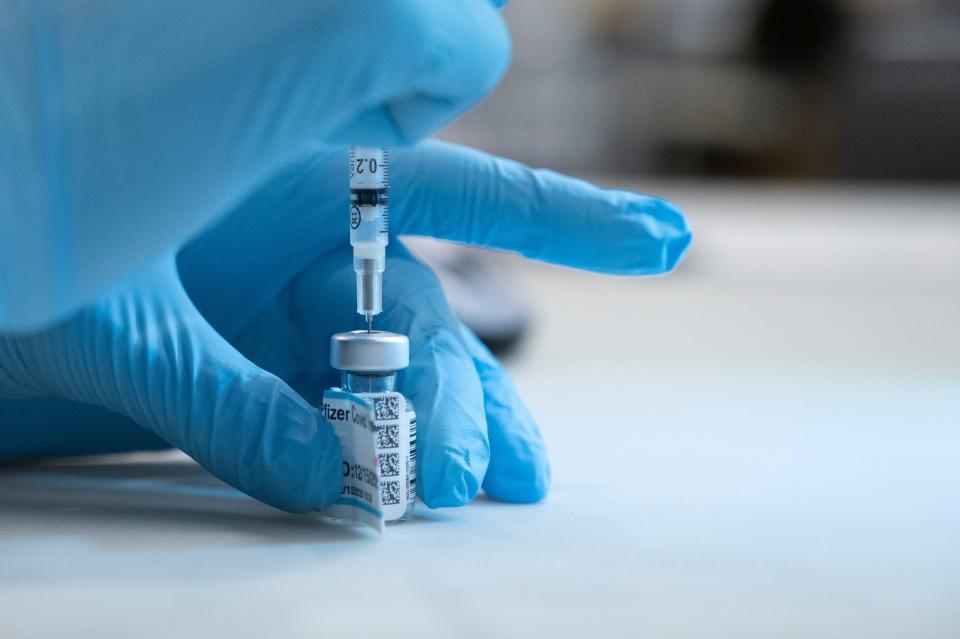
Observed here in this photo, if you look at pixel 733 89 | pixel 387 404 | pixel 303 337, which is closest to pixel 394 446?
pixel 387 404

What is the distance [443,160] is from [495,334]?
87 centimetres

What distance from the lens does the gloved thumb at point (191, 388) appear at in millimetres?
825

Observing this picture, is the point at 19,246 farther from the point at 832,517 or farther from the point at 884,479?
the point at 884,479

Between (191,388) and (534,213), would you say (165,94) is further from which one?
(534,213)

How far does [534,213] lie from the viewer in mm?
964

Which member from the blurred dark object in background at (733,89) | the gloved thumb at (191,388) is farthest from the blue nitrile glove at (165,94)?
the blurred dark object in background at (733,89)

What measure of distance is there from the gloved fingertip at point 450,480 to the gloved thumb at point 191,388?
0.07 metres

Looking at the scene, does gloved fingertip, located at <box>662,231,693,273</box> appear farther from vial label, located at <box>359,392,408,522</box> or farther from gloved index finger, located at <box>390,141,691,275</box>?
vial label, located at <box>359,392,408,522</box>

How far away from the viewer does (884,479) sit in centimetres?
107

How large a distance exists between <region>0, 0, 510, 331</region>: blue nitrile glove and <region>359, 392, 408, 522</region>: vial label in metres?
0.21

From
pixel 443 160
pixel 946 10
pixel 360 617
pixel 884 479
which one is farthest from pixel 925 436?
pixel 946 10

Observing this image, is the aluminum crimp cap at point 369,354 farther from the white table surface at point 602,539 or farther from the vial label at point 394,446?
the white table surface at point 602,539

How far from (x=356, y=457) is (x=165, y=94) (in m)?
0.31

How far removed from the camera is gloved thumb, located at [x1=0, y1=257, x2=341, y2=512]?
83 cm
